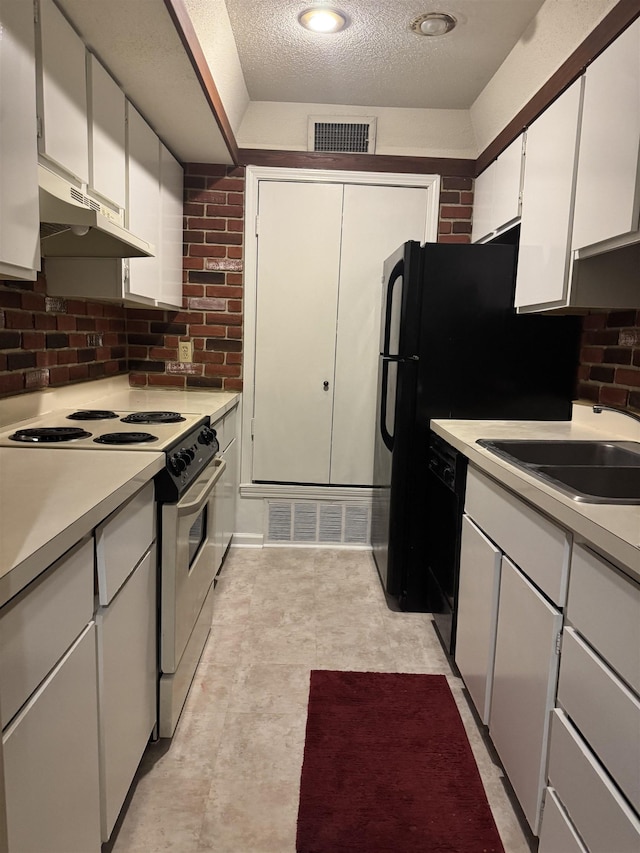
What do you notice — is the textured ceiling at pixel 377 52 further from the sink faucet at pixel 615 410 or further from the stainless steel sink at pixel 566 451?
the stainless steel sink at pixel 566 451

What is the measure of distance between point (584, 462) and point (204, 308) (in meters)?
2.21

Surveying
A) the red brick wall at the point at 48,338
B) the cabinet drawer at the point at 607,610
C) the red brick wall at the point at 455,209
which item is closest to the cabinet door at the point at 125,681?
the red brick wall at the point at 48,338

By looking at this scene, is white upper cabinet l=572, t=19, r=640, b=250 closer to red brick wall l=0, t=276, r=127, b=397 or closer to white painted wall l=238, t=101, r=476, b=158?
white painted wall l=238, t=101, r=476, b=158

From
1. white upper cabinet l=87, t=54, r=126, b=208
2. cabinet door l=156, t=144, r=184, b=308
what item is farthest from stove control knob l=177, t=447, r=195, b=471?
cabinet door l=156, t=144, r=184, b=308

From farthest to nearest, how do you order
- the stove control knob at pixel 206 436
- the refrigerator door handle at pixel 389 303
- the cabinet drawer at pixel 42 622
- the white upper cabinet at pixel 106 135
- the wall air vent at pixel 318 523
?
the wall air vent at pixel 318 523 < the refrigerator door handle at pixel 389 303 < the stove control knob at pixel 206 436 < the white upper cabinet at pixel 106 135 < the cabinet drawer at pixel 42 622

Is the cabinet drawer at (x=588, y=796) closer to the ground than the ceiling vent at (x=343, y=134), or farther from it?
closer to the ground

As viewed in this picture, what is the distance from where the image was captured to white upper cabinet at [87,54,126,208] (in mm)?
1899

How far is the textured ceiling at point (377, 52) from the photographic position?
2.24 meters

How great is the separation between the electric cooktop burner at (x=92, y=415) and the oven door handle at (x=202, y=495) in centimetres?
45

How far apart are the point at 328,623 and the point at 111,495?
1.65 metres

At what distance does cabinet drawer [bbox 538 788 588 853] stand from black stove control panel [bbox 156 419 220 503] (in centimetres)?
118

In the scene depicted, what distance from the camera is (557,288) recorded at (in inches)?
80.0

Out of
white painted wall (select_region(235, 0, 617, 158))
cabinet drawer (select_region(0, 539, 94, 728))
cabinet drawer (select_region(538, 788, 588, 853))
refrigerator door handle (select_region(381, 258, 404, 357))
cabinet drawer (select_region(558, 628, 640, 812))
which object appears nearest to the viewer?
cabinet drawer (select_region(0, 539, 94, 728))

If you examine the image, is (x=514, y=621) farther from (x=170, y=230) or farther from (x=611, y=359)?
(x=170, y=230)
